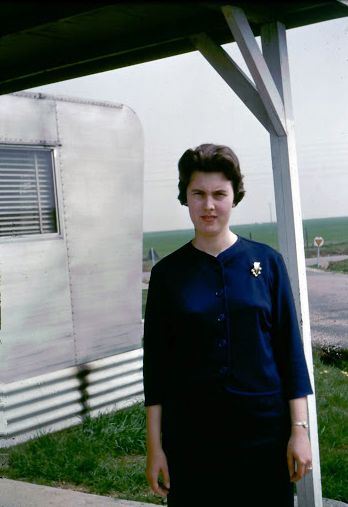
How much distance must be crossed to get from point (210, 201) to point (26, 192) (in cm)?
371

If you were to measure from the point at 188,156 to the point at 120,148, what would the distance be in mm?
4212

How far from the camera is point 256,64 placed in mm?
3125

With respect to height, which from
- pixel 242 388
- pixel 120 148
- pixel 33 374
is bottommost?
pixel 33 374

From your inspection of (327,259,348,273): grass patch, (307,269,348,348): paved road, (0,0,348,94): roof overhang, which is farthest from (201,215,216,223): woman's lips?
(327,259,348,273): grass patch

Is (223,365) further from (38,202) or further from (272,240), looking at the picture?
(272,240)

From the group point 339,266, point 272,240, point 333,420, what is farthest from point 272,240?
point 333,420

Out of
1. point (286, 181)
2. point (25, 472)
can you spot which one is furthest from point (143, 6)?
point (25, 472)

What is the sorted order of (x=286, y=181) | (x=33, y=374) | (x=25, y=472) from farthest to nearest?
(x=33, y=374) → (x=25, y=472) → (x=286, y=181)

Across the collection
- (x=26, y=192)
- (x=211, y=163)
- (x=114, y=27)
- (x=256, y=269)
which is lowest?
(x=256, y=269)

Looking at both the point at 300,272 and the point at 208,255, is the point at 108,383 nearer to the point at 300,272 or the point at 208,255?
the point at 300,272

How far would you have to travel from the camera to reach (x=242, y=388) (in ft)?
7.53

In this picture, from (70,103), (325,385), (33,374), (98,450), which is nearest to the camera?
(98,450)

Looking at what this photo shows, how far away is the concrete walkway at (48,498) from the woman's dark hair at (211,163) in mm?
2562

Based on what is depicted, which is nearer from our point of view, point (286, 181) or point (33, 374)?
point (286, 181)
